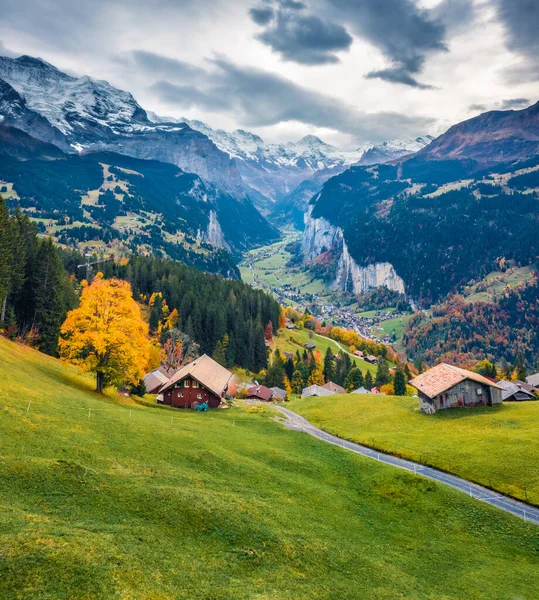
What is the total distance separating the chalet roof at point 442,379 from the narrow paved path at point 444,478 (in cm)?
1578

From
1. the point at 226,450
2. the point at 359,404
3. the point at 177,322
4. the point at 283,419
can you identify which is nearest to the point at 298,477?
the point at 226,450

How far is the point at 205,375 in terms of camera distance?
260ft

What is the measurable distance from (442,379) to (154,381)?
66.8 metres

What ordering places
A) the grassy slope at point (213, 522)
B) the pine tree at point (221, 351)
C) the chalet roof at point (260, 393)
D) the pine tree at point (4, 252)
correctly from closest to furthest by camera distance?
the grassy slope at point (213, 522) < the pine tree at point (4, 252) < the chalet roof at point (260, 393) < the pine tree at point (221, 351)

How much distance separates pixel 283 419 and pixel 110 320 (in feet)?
105

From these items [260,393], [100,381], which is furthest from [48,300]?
[260,393]

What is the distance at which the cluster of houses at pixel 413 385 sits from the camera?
202ft

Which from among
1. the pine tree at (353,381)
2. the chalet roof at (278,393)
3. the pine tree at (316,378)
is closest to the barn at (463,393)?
the chalet roof at (278,393)

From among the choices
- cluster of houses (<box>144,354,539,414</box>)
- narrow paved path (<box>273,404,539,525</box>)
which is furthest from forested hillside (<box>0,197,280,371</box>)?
narrow paved path (<box>273,404,539,525</box>)

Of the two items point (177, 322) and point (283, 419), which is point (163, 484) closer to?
point (283, 419)

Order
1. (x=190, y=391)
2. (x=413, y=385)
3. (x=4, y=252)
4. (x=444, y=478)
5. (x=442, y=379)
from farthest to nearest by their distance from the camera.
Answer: (x=190, y=391)
(x=413, y=385)
(x=4, y=252)
(x=442, y=379)
(x=444, y=478)

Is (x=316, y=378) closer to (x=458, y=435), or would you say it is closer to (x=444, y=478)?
(x=458, y=435)

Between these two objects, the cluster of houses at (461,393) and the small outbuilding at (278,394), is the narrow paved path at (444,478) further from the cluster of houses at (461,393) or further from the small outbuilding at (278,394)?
the small outbuilding at (278,394)

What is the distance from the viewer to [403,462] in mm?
47844
